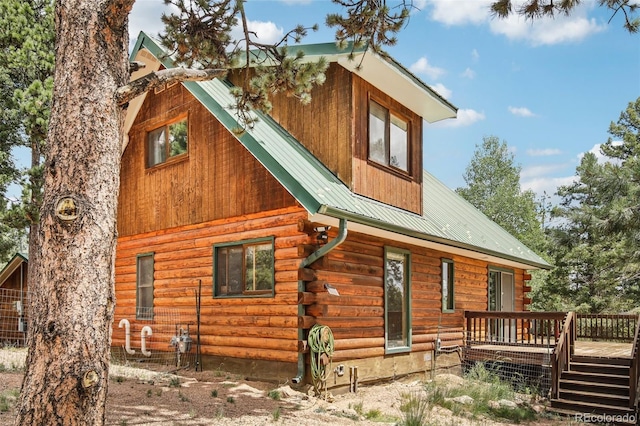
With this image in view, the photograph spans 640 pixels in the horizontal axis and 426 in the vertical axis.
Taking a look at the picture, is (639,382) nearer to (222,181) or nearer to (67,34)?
(222,181)

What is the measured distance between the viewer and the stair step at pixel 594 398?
10.1m

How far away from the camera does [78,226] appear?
469cm

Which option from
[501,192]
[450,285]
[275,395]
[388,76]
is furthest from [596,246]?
[275,395]

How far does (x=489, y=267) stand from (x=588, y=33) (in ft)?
167

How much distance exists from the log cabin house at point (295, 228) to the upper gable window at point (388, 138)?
39 millimetres

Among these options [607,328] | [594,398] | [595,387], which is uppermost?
[607,328]

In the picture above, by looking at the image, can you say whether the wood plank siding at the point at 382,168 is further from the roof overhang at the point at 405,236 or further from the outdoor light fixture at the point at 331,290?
the outdoor light fixture at the point at 331,290

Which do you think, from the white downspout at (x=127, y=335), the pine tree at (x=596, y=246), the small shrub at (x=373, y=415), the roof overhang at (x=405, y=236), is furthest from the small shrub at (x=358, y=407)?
the pine tree at (x=596, y=246)

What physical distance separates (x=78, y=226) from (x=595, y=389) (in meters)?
9.47

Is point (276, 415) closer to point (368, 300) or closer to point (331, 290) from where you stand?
point (331, 290)

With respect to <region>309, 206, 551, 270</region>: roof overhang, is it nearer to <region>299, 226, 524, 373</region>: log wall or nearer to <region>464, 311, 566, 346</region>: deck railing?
<region>299, 226, 524, 373</region>: log wall

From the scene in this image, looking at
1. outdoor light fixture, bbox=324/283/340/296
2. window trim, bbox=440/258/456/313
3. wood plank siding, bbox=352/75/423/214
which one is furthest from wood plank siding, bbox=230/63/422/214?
window trim, bbox=440/258/456/313

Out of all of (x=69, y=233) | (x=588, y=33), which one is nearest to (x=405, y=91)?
(x=69, y=233)

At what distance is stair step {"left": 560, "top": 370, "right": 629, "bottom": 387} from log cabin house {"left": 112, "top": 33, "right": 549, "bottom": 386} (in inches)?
108
